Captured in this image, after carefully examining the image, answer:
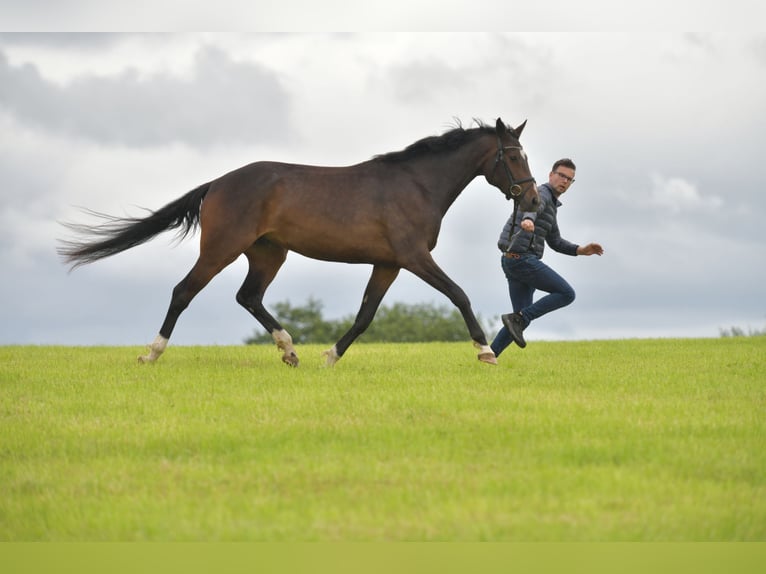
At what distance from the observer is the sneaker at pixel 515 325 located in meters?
12.2

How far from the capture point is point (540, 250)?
1209 centimetres

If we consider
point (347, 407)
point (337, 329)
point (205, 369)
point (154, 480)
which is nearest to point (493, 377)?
point (347, 407)

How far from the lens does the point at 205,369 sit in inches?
483

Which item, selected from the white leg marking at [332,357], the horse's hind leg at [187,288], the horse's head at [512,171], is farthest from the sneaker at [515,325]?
the horse's hind leg at [187,288]

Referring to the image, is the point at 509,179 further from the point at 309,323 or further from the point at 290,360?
the point at 309,323

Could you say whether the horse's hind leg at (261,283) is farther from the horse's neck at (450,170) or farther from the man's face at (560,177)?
the man's face at (560,177)

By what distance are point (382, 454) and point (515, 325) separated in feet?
18.3

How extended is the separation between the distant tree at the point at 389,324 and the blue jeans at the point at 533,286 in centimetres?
3353

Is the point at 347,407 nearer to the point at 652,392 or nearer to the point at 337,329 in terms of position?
the point at 652,392

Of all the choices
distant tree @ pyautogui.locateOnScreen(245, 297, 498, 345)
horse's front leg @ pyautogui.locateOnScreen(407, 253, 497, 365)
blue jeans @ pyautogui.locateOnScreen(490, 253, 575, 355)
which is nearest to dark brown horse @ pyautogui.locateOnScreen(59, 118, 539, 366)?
horse's front leg @ pyautogui.locateOnScreen(407, 253, 497, 365)

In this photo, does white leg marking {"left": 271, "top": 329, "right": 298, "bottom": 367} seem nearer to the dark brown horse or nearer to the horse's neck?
the dark brown horse

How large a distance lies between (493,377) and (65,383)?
195 inches

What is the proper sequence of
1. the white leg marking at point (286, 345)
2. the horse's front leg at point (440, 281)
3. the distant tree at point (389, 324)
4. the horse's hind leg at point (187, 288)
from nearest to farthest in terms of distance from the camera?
the horse's front leg at point (440, 281)
the horse's hind leg at point (187, 288)
the white leg marking at point (286, 345)
the distant tree at point (389, 324)

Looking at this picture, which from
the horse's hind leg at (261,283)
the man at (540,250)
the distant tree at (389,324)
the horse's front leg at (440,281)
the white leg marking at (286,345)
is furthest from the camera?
the distant tree at (389,324)
